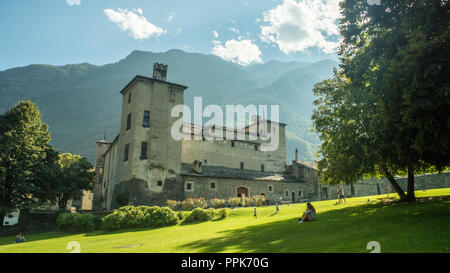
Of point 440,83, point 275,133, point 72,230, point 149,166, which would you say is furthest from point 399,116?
point 275,133

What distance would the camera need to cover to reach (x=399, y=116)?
987 cm

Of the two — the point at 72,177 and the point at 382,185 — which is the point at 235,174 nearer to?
the point at 72,177

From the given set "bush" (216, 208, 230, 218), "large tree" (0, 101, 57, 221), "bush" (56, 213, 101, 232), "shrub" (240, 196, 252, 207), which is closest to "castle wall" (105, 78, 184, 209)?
"bush" (56, 213, 101, 232)

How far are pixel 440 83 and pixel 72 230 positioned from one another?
995 inches

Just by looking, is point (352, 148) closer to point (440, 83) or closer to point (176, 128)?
point (440, 83)

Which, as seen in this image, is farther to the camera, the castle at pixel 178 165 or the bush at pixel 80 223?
the castle at pixel 178 165

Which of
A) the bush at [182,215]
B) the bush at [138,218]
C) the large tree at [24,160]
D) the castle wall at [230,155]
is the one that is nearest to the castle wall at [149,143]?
the castle wall at [230,155]

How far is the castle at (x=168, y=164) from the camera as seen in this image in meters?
31.1

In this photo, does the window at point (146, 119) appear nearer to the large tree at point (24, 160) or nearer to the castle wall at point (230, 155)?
the castle wall at point (230, 155)

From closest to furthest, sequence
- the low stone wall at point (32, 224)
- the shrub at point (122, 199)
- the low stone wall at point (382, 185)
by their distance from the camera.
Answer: the low stone wall at point (32, 224)
the shrub at point (122, 199)
the low stone wall at point (382, 185)

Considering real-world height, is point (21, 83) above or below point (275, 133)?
above

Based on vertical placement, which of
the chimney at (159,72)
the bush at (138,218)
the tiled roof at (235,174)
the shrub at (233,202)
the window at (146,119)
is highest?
the chimney at (159,72)

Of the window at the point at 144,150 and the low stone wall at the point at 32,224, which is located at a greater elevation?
the window at the point at 144,150

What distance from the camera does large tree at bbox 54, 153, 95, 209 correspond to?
114 ft
